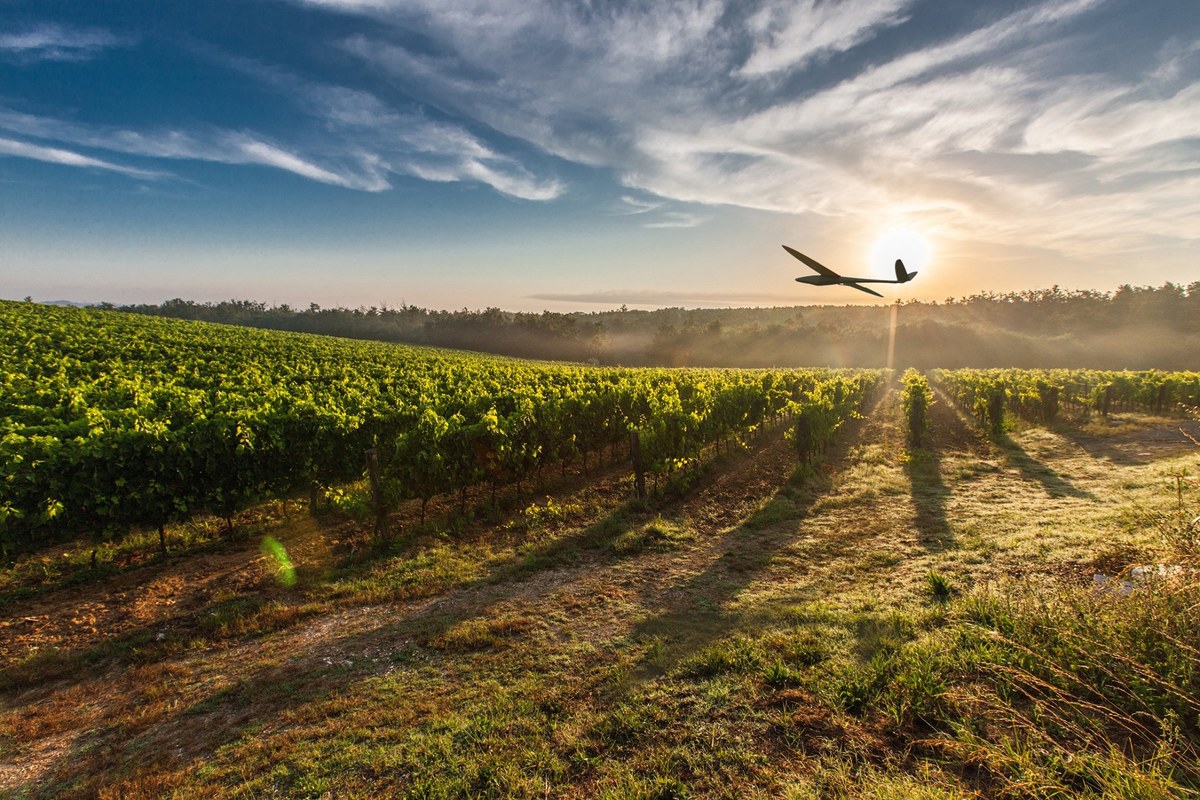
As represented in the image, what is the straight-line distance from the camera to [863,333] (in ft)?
279

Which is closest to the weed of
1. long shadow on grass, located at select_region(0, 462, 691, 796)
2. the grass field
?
the grass field

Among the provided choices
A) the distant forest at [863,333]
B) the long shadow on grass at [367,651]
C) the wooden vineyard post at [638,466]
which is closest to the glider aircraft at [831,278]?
the long shadow on grass at [367,651]

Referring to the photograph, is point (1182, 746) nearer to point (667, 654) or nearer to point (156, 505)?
point (667, 654)

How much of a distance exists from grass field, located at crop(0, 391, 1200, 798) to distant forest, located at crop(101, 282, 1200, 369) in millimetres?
69337

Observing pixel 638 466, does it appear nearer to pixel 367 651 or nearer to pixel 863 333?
pixel 367 651

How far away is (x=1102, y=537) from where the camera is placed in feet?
25.8

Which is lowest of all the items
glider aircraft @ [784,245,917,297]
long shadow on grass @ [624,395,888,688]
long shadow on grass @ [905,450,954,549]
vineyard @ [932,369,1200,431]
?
long shadow on grass @ [624,395,888,688]

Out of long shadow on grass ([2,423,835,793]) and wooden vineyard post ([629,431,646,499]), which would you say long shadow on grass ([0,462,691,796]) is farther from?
wooden vineyard post ([629,431,646,499])

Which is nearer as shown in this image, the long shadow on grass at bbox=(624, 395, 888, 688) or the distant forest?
the long shadow on grass at bbox=(624, 395, 888, 688)

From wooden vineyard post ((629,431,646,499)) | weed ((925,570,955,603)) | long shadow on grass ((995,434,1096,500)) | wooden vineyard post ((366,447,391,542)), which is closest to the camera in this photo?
weed ((925,570,955,603))

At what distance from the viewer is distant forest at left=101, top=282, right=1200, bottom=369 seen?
67.8 m

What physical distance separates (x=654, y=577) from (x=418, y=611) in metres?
3.73

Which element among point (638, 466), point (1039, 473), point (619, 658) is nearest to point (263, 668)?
point (619, 658)

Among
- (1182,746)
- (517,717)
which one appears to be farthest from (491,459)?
(1182,746)
